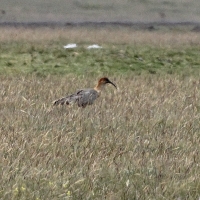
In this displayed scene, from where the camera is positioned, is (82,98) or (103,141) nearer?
(103,141)

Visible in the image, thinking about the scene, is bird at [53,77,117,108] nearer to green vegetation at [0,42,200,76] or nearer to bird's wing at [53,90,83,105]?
bird's wing at [53,90,83,105]

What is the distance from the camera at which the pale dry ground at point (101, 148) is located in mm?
7246

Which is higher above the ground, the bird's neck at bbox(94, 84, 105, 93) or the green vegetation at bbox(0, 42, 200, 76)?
the bird's neck at bbox(94, 84, 105, 93)

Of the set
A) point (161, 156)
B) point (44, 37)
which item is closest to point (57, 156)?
point (161, 156)

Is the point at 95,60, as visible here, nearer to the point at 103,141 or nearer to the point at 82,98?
the point at 82,98

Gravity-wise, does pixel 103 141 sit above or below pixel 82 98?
above

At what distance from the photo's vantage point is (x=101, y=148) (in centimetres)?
895

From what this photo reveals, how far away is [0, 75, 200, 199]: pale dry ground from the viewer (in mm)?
7246
